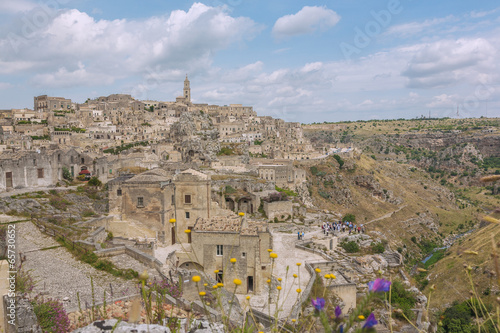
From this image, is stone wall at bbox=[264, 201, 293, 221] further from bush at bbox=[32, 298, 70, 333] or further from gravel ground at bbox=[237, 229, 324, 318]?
bush at bbox=[32, 298, 70, 333]

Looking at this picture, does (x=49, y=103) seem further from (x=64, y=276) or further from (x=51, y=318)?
(x=51, y=318)

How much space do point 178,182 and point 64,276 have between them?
10.9 metres

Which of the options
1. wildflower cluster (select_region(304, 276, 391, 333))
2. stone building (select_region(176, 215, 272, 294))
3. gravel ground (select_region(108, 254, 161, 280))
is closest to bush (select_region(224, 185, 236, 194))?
stone building (select_region(176, 215, 272, 294))

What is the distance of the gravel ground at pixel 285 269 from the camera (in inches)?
660

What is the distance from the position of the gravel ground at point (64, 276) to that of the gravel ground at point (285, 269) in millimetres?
5770

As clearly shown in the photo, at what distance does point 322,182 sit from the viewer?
68000 millimetres

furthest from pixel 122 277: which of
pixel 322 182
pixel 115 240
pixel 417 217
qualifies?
pixel 417 217

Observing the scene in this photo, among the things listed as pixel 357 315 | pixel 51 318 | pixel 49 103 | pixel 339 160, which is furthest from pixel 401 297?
pixel 49 103

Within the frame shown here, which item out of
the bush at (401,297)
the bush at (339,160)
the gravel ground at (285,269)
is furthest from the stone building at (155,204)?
the bush at (339,160)

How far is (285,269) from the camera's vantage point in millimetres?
21750

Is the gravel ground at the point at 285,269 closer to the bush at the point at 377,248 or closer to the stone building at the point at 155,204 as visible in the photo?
the bush at the point at 377,248

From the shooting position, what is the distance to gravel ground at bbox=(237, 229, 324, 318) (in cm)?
1677

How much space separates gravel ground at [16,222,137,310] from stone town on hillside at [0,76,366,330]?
1480 mm

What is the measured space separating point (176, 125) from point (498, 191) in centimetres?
7656
